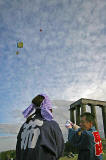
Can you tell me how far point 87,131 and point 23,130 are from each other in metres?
1.99

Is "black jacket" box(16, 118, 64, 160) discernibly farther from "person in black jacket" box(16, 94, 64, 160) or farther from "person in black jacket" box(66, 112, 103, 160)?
"person in black jacket" box(66, 112, 103, 160)

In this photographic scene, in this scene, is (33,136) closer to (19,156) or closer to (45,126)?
(45,126)

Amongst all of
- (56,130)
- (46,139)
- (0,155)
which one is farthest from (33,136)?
(0,155)

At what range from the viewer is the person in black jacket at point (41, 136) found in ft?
8.54

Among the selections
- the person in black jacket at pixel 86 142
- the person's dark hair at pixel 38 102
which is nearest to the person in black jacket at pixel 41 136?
the person's dark hair at pixel 38 102

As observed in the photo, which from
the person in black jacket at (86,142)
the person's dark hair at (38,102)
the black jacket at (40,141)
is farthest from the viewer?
the person in black jacket at (86,142)

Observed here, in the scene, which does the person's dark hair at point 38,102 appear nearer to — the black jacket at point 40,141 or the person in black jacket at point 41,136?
the person in black jacket at point 41,136

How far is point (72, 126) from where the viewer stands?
14.2ft

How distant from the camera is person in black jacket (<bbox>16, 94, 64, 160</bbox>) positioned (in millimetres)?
2604

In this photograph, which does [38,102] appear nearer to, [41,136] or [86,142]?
[41,136]

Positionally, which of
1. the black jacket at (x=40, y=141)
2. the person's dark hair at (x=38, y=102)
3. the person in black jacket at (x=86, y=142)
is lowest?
the person in black jacket at (x=86, y=142)

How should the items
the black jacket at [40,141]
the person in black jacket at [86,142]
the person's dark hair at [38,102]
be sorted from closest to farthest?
the black jacket at [40,141] → the person's dark hair at [38,102] → the person in black jacket at [86,142]

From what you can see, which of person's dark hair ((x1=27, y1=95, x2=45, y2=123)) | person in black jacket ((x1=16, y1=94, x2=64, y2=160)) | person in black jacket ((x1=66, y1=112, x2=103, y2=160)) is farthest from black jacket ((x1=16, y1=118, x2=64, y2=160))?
person in black jacket ((x1=66, y1=112, x2=103, y2=160))

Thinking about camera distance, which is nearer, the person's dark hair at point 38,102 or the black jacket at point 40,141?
the black jacket at point 40,141
